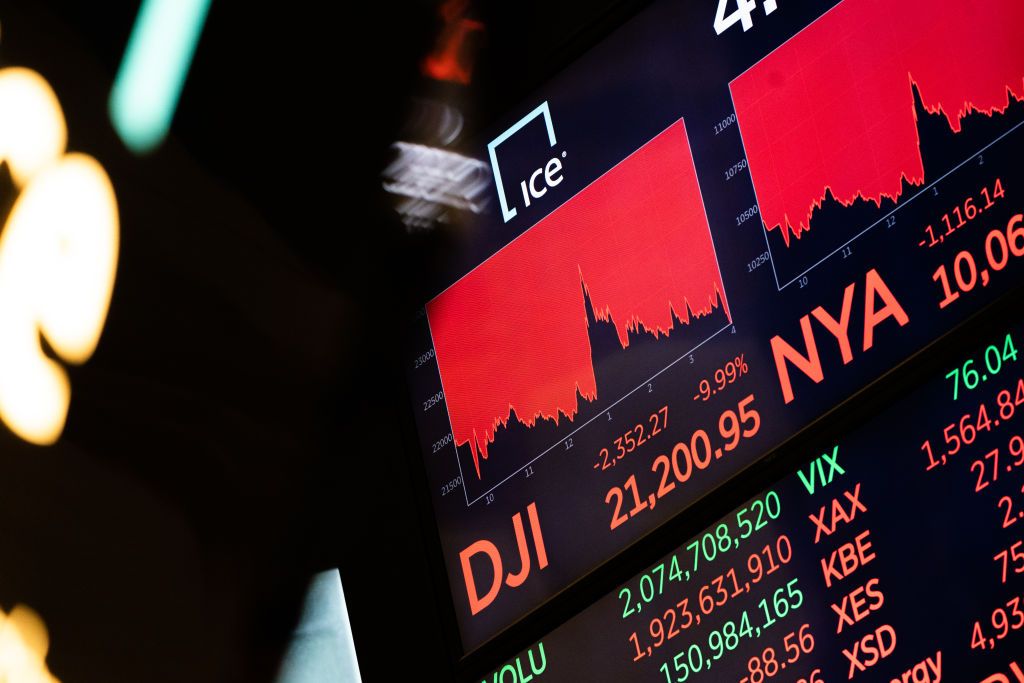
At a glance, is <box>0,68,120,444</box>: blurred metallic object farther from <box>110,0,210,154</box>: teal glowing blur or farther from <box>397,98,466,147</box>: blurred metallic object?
<box>397,98,466,147</box>: blurred metallic object

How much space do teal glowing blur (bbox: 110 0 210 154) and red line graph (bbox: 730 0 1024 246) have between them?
1.72 m

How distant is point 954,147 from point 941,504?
2.05 feet

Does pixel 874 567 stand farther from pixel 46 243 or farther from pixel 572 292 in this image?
pixel 46 243

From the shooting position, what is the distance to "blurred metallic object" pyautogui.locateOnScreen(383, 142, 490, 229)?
3383 millimetres

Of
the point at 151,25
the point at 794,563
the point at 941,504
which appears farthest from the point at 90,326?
the point at 941,504

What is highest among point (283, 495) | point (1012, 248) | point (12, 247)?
point (12, 247)

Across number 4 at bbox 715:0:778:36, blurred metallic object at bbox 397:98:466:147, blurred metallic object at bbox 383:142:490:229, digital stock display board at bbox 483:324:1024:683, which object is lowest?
digital stock display board at bbox 483:324:1024:683

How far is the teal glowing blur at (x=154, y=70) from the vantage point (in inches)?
150

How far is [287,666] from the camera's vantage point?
11.5ft

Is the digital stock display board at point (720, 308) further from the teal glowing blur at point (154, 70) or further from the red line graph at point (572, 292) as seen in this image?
the teal glowing blur at point (154, 70)

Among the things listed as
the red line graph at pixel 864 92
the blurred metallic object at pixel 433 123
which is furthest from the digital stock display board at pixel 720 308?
the blurred metallic object at pixel 433 123

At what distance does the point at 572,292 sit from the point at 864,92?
79 cm

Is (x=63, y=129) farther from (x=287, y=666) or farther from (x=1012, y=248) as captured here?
(x=1012, y=248)

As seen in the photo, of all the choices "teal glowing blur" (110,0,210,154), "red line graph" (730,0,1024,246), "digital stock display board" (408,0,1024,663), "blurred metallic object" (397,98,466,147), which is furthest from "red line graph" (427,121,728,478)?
"teal glowing blur" (110,0,210,154)
